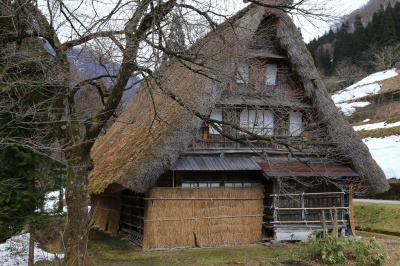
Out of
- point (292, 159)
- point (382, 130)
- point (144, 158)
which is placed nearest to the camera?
point (144, 158)

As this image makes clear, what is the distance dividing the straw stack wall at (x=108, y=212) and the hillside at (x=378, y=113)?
531 inches

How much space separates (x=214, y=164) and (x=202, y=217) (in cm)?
164

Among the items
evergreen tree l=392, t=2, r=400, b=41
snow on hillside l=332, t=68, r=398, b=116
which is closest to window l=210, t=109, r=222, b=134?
snow on hillside l=332, t=68, r=398, b=116

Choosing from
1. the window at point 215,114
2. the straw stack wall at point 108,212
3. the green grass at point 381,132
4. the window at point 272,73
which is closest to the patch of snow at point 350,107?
the green grass at point 381,132

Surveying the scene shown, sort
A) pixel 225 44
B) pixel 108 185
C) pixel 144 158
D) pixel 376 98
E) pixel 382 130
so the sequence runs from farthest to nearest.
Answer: pixel 376 98 → pixel 382 130 → pixel 108 185 → pixel 144 158 → pixel 225 44

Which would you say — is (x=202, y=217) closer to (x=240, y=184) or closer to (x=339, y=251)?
(x=240, y=184)

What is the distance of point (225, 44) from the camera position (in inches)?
337

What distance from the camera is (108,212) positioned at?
15.3 m

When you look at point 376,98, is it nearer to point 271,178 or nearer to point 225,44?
point 271,178

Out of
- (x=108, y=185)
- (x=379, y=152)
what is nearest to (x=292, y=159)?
(x=108, y=185)

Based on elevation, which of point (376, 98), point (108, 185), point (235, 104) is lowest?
point (108, 185)

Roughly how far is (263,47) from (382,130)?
20.4m

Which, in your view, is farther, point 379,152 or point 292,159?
point 379,152

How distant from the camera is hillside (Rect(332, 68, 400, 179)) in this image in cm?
2547
